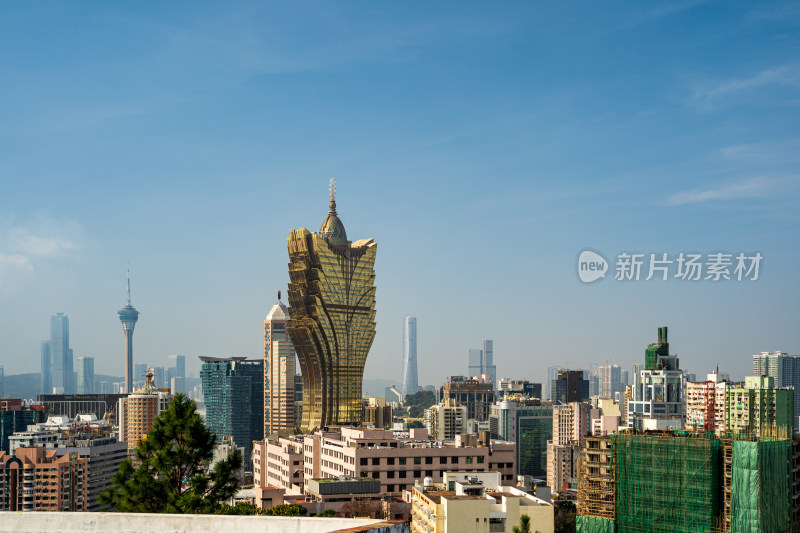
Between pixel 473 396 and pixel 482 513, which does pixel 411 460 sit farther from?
pixel 473 396

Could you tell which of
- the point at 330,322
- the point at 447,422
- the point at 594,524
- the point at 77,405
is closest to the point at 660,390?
the point at 447,422

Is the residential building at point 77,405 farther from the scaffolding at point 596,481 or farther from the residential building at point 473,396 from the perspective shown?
the scaffolding at point 596,481

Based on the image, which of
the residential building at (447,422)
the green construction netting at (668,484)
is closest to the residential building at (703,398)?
the residential building at (447,422)

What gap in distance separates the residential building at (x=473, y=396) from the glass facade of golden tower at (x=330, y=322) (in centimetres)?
5557

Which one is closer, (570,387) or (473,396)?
(570,387)

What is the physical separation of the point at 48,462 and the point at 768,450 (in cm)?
4412

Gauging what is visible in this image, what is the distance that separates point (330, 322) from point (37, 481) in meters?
37.5

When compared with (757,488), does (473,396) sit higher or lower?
lower

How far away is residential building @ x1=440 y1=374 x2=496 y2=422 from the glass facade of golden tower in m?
55.6

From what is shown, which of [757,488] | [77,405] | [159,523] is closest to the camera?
[159,523]

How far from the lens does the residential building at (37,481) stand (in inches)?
2131

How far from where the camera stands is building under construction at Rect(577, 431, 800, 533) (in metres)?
33.1

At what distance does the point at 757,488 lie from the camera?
108 feet

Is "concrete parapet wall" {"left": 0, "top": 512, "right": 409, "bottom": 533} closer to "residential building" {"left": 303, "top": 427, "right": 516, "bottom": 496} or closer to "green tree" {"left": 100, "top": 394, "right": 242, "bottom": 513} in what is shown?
"green tree" {"left": 100, "top": 394, "right": 242, "bottom": 513}
